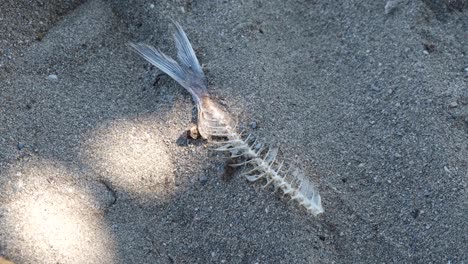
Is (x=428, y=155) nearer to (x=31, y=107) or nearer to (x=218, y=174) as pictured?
(x=218, y=174)

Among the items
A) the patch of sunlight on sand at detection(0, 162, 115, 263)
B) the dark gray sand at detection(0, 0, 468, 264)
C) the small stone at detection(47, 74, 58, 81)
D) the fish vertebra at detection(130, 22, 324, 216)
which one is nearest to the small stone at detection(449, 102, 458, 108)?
the dark gray sand at detection(0, 0, 468, 264)

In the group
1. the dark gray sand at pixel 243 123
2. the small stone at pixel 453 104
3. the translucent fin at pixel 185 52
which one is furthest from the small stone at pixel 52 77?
the small stone at pixel 453 104

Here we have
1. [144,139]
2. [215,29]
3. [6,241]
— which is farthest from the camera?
[215,29]

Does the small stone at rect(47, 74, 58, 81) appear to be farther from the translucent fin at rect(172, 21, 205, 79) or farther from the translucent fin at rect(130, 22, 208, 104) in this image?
the translucent fin at rect(172, 21, 205, 79)

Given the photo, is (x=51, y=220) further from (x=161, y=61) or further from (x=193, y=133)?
(x=161, y=61)

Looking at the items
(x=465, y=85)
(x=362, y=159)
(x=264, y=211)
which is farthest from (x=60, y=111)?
(x=465, y=85)

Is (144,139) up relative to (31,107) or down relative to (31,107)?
down

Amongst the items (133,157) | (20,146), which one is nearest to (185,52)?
(133,157)
